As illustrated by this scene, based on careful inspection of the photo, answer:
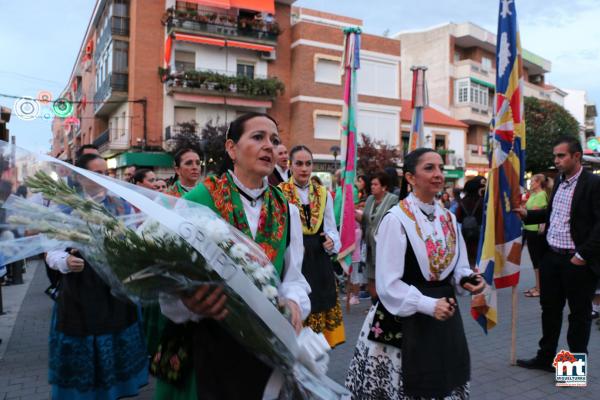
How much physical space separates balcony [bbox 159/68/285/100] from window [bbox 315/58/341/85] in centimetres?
242

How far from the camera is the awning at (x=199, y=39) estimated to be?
23.3 m

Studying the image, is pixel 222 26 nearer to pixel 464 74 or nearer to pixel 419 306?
pixel 464 74

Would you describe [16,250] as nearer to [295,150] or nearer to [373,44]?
[295,150]

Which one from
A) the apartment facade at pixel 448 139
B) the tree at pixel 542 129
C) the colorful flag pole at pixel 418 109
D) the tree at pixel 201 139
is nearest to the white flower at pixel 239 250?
the colorful flag pole at pixel 418 109

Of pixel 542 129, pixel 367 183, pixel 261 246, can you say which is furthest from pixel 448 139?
pixel 261 246

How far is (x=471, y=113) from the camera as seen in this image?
116 ft

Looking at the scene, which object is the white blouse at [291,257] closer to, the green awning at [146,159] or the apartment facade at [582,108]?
the green awning at [146,159]

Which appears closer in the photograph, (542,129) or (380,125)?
(380,125)

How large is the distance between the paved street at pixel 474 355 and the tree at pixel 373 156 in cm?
1900

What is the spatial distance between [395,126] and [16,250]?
29.4 m

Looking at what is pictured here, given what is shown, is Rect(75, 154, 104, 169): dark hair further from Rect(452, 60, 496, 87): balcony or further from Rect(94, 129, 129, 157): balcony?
Rect(452, 60, 496, 87): balcony

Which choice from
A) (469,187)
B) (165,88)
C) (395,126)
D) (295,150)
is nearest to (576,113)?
(395,126)

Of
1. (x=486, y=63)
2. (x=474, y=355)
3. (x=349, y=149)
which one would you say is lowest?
(x=474, y=355)

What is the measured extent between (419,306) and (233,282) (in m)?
1.32
